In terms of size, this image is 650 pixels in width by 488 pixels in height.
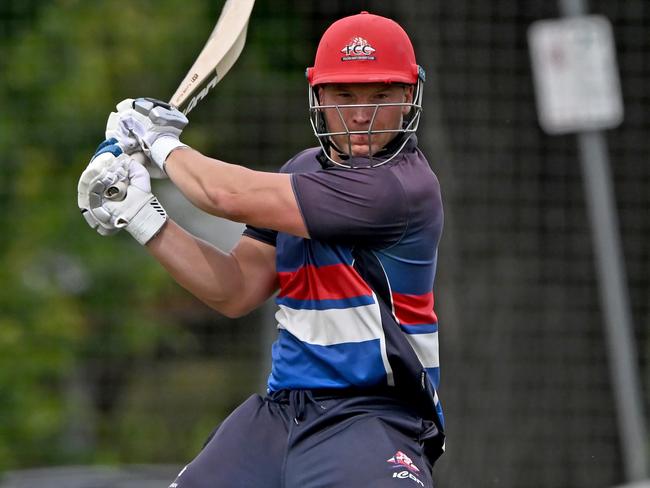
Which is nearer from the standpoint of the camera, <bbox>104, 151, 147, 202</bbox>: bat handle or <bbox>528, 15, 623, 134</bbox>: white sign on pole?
<bbox>104, 151, 147, 202</bbox>: bat handle

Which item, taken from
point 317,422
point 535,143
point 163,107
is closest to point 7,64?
point 535,143

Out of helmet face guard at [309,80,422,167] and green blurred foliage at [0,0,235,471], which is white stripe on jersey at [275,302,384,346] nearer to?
helmet face guard at [309,80,422,167]

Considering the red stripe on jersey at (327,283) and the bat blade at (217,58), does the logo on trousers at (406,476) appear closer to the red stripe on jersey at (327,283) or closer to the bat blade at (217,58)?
the red stripe on jersey at (327,283)

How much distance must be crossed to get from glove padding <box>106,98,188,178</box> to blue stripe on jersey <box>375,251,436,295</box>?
0.64 meters

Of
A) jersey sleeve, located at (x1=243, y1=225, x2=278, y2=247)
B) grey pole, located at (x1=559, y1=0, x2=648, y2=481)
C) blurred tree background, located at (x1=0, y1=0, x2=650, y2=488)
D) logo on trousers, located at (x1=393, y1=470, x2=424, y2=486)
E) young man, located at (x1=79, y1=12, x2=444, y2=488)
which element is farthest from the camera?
blurred tree background, located at (x1=0, y1=0, x2=650, y2=488)

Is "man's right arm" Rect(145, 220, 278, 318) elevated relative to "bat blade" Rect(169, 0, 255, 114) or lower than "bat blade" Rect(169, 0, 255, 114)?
lower

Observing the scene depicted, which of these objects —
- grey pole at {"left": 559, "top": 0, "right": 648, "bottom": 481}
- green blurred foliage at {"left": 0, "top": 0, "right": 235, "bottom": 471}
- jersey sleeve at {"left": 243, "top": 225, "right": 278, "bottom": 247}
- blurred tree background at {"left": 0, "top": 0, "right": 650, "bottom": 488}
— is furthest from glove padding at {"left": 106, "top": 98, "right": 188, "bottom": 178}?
green blurred foliage at {"left": 0, "top": 0, "right": 235, "bottom": 471}

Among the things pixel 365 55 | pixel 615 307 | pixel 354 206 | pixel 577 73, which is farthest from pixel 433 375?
pixel 577 73

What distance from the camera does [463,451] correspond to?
26.1ft

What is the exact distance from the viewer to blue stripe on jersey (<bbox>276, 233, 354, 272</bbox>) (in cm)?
367

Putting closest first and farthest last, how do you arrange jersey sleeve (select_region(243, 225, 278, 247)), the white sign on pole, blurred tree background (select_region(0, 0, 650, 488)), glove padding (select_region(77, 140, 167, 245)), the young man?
the young man < glove padding (select_region(77, 140, 167, 245)) < jersey sleeve (select_region(243, 225, 278, 247)) < the white sign on pole < blurred tree background (select_region(0, 0, 650, 488))

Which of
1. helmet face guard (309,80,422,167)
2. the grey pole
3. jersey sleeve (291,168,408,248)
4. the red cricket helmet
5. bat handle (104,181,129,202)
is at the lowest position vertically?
the grey pole

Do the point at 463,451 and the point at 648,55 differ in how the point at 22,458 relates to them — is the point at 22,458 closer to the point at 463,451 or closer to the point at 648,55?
the point at 463,451

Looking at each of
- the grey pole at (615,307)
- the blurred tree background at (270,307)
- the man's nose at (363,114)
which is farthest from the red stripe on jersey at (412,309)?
the blurred tree background at (270,307)
